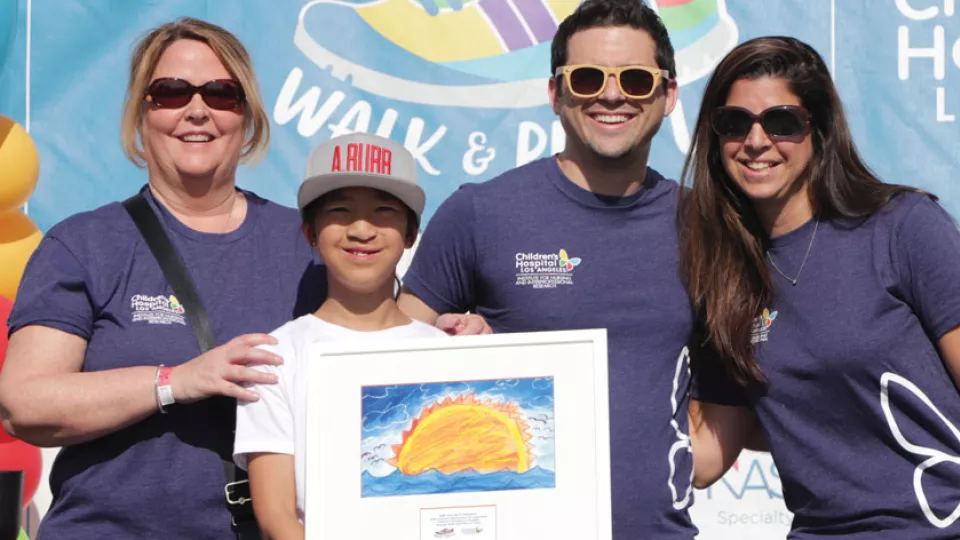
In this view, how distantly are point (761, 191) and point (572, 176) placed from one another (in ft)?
1.69

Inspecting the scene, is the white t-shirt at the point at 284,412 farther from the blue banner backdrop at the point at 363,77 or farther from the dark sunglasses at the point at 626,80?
the blue banner backdrop at the point at 363,77

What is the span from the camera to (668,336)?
127 inches

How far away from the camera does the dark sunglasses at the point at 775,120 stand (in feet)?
10.4

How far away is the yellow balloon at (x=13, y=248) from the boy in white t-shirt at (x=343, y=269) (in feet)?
7.84

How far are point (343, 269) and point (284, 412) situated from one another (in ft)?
1.18

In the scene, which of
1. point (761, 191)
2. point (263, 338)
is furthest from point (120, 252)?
point (761, 191)

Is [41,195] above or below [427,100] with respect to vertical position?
below

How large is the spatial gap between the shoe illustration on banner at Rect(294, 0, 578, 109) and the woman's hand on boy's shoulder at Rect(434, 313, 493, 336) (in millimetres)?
2463

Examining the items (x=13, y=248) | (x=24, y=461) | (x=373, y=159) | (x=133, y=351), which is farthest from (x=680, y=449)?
(x=13, y=248)

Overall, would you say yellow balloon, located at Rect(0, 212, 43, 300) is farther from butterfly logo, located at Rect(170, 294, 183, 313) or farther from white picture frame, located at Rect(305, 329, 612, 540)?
white picture frame, located at Rect(305, 329, 612, 540)

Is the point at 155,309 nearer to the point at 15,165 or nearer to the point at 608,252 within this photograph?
the point at 608,252

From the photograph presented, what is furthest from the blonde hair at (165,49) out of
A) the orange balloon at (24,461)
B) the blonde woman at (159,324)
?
the orange balloon at (24,461)

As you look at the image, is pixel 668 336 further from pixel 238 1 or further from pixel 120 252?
pixel 238 1

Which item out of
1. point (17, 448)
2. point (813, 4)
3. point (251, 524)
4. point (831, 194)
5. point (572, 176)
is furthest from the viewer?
point (813, 4)
